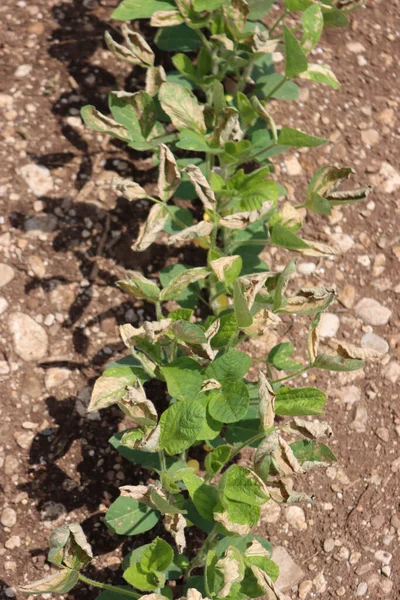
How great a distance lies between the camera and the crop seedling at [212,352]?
1.34 m

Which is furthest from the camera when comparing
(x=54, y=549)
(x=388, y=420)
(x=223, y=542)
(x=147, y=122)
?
(x=388, y=420)

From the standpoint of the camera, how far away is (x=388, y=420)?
192 cm

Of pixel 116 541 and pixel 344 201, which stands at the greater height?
pixel 344 201

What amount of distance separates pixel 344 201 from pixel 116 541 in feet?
2.89

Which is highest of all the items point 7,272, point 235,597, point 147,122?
point 147,122

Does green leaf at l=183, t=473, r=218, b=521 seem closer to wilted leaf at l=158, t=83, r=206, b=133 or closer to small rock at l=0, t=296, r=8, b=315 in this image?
small rock at l=0, t=296, r=8, b=315

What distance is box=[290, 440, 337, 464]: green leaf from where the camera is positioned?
4.84 feet

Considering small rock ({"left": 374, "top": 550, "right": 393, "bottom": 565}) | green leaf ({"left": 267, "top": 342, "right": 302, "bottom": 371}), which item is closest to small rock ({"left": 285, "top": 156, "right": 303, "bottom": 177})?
green leaf ({"left": 267, "top": 342, "right": 302, "bottom": 371})

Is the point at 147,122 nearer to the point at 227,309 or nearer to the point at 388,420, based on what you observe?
the point at 227,309

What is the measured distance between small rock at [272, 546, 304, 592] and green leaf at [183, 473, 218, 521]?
38cm

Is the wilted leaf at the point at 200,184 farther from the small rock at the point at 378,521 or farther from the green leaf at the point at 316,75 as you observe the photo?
the small rock at the point at 378,521

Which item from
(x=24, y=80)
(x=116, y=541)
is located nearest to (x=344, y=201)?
(x=116, y=541)

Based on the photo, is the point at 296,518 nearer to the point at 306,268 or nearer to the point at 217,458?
the point at 217,458

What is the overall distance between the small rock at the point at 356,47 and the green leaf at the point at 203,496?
164 cm
